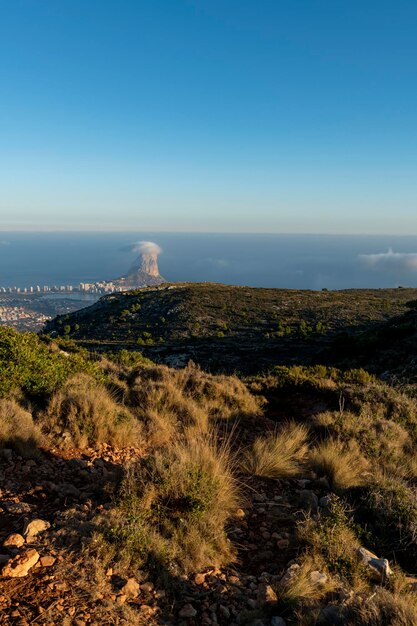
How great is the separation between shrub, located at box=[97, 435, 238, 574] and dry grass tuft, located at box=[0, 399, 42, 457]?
1673 mm

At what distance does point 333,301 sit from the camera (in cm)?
4250

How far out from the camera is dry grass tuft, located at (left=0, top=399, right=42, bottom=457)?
4.99m

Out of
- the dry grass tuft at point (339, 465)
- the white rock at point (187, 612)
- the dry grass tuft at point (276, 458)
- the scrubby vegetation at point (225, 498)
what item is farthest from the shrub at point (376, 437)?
the white rock at point (187, 612)

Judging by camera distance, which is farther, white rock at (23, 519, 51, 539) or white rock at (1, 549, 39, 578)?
white rock at (23, 519, 51, 539)

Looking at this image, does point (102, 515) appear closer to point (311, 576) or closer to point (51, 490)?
point (51, 490)

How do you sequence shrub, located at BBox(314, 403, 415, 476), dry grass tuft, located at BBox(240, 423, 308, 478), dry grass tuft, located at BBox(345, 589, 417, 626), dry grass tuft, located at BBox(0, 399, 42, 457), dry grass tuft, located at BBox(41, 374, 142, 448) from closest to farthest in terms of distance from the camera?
dry grass tuft, located at BBox(345, 589, 417, 626) < dry grass tuft, located at BBox(0, 399, 42, 457) < dry grass tuft, located at BBox(240, 423, 308, 478) < dry grass tuft, located at BBox(41, 374, 142, 448) < shrub, located at BBox(314, 403, 415, 476)

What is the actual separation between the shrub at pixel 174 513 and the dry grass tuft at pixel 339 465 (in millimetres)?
1465

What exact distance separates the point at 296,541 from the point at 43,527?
7.97 ft

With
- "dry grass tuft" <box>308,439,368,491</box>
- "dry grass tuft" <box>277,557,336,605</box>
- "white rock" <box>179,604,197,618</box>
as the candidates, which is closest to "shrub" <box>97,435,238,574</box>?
"white rock" <box>179,604,197,618</box>

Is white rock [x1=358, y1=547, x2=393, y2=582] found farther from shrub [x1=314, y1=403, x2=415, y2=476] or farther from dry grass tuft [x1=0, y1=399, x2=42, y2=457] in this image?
dry grass tuft [x1=0, y1=399, x2=42, y2=457]

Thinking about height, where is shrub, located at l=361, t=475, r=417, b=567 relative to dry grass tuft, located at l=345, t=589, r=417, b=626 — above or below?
below

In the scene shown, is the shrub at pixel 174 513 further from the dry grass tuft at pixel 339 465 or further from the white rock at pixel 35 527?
the dry grass tuft at pixel 339 465

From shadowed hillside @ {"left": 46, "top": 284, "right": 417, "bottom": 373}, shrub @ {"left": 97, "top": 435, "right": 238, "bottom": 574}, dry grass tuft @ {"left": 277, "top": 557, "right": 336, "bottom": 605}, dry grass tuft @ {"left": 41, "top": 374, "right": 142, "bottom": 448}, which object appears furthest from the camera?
shadowed hillside @ {"left": 46, "top": 284, "right": 417, "bottom": 373}

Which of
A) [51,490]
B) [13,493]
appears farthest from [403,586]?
[13,493]
